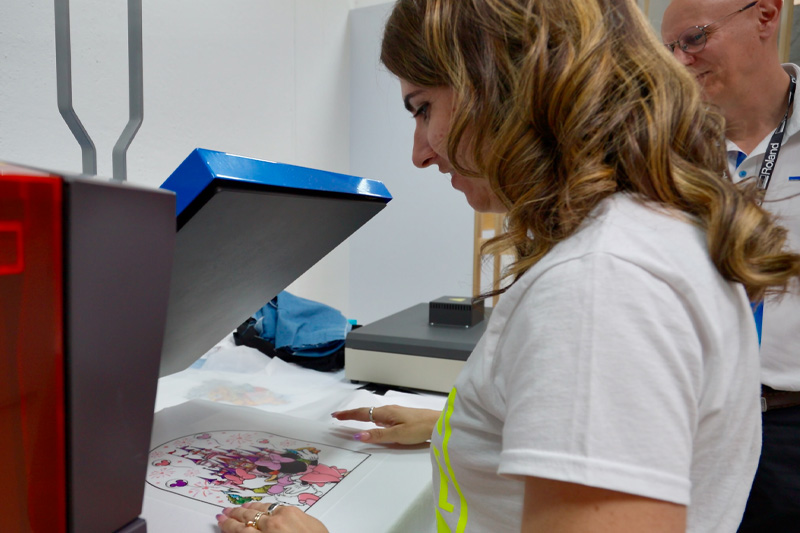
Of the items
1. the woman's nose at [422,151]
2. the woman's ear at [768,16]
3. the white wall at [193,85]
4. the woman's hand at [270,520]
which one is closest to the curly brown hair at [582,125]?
the woman's nose at [422,151]

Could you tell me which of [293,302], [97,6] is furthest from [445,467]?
[97,6]

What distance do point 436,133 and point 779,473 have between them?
3.51 ft

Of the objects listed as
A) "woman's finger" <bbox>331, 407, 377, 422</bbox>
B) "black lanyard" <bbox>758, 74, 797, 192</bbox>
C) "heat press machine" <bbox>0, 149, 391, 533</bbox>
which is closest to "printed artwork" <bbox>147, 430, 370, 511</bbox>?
"woman's finger" <bbox>331, 407, 377, 422</bbox>

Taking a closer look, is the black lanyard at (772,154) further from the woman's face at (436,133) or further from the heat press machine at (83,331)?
the heat press machine at (83,331)

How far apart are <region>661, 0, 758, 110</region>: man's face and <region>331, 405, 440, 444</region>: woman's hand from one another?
100cm

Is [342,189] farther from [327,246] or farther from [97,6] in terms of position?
[97,6]

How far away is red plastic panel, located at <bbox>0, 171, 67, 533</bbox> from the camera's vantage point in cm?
32

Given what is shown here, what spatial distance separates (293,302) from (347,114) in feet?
5.19

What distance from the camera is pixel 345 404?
1.10 meters

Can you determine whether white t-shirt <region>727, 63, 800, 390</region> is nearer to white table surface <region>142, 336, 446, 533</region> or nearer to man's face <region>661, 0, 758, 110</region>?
man's face <region>661, 0, 758, 110</region>

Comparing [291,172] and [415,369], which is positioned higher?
[291,172]

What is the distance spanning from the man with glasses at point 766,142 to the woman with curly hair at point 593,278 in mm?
713

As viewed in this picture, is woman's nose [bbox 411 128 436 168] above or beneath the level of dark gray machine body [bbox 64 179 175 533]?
above

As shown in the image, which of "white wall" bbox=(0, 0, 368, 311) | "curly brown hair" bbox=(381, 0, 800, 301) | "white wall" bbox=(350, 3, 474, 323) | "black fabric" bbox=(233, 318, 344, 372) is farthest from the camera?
"white wall" bbox=(350, 3, 474, 323)
